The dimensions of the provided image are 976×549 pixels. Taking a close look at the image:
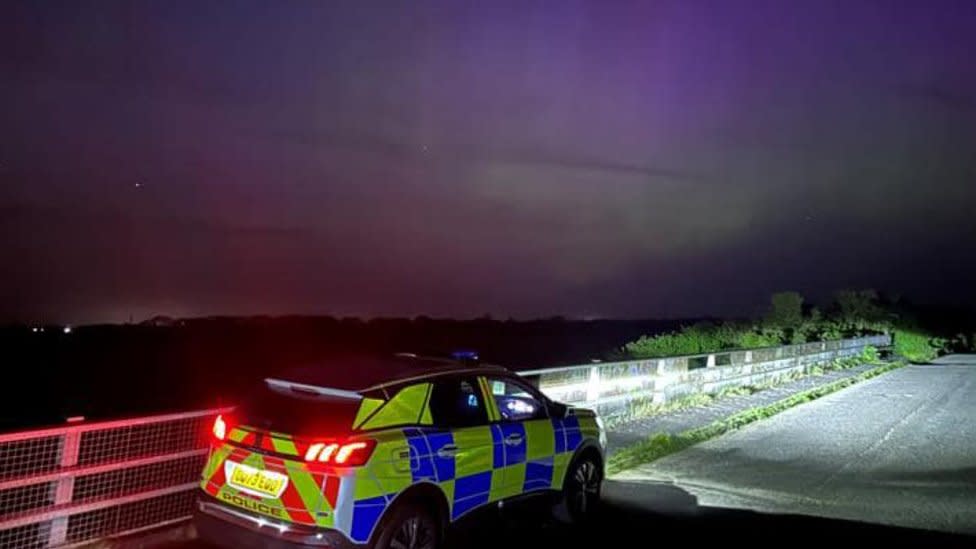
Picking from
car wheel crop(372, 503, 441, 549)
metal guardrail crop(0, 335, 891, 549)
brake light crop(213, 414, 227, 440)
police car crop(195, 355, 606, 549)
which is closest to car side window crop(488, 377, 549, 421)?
police car crop(195, 355, 606, 549)

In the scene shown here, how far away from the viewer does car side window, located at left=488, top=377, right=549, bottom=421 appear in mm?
6477

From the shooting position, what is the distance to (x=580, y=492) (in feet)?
23.6

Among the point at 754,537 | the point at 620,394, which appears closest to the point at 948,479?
the point at 754,537

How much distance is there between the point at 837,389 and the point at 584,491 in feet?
52.0

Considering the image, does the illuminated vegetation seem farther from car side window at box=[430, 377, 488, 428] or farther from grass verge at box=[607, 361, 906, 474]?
car side window at box=[430, 377, 488, 428]

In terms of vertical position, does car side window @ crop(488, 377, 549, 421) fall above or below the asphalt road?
above

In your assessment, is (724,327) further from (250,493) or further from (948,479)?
A: (250,493)

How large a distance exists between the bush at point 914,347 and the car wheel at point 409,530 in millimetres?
38187

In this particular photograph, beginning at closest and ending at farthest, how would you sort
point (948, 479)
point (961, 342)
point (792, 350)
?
point (948, 479)
point (792, 350)
point (961, 342)

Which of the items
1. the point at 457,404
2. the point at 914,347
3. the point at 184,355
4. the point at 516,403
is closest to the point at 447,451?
the point at 457,404

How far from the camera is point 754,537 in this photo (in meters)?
6.93

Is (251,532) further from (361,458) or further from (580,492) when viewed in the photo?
(580,492)

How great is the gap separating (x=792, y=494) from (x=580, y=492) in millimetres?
3039

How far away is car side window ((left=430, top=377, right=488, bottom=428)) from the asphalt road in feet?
2.47
